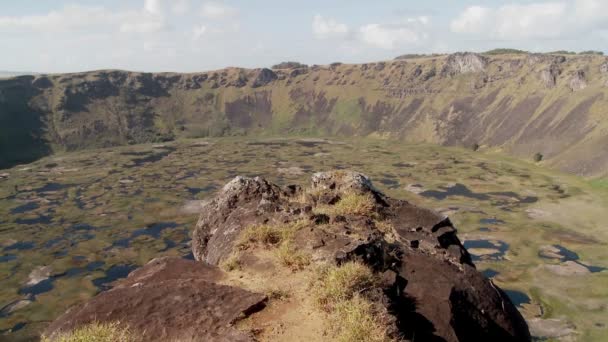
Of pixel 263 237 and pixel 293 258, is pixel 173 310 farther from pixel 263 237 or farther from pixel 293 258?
pixel 263 237

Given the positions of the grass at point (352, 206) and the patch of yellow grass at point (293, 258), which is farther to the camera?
the grass at point (352, 206)

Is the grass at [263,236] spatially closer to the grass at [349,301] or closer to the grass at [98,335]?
the grass at [349,301]

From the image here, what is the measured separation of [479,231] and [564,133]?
10429 cm

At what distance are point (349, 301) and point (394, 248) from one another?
5.64m

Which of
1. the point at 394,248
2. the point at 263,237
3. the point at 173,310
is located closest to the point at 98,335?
the point at 173,310

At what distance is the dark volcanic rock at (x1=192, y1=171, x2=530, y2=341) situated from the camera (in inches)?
559

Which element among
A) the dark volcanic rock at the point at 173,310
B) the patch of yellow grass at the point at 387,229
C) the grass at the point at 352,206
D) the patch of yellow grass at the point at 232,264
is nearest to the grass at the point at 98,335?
the dark volcanic rock at the point at 173,310

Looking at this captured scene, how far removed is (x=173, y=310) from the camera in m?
12.5

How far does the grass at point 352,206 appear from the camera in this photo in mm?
20811

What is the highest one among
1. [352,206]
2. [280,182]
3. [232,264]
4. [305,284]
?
[352,206]

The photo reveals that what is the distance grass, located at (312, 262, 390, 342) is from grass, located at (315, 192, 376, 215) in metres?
6.91

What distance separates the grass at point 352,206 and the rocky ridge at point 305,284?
6cm

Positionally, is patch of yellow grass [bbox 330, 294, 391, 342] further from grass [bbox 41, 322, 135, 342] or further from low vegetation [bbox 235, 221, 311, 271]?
grass [bbox 41, 322, 135, 342]

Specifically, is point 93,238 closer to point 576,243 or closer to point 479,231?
point 479,231
